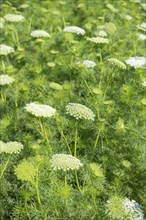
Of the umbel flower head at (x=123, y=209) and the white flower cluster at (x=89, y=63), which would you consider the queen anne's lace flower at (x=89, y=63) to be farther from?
the umbel flower head at (x=123, y=209)

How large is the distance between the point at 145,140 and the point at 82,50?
2.05 meters

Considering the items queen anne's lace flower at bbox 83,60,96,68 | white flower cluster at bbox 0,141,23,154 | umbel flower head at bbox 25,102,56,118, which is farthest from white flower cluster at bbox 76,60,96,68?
white flower cluster at bbox 0,141,23,154

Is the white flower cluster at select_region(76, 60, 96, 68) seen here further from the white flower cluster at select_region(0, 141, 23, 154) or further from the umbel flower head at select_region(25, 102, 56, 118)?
the white flower cluster at select_region(0, 141, 23, 154)

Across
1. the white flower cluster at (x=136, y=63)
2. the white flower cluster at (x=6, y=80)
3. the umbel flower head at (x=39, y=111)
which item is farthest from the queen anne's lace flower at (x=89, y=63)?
the umbel flower head at (x=39, y=111)

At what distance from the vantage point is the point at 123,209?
9.12ft

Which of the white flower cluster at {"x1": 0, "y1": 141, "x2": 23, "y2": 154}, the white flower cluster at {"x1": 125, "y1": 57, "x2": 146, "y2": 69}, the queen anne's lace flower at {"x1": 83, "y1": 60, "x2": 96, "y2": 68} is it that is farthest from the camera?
the queen anne's lace flower at {"x1": 83, "y1": 60, "x2": 96, "y2": 68}

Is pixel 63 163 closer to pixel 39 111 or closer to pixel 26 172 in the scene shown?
pixel 26 172

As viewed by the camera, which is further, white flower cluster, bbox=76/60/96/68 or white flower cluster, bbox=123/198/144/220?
white flower cluster, bbox=76/60/96/68

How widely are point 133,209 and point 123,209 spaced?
0.90ft

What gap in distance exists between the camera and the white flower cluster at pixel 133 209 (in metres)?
2.94

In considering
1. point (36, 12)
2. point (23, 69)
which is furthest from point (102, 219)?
point (36, 12)

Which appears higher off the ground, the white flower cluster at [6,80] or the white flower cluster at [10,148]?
the white flower cluster at [10,148]

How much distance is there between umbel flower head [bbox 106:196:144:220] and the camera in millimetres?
2730

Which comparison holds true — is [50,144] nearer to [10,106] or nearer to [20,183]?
[20,183]
